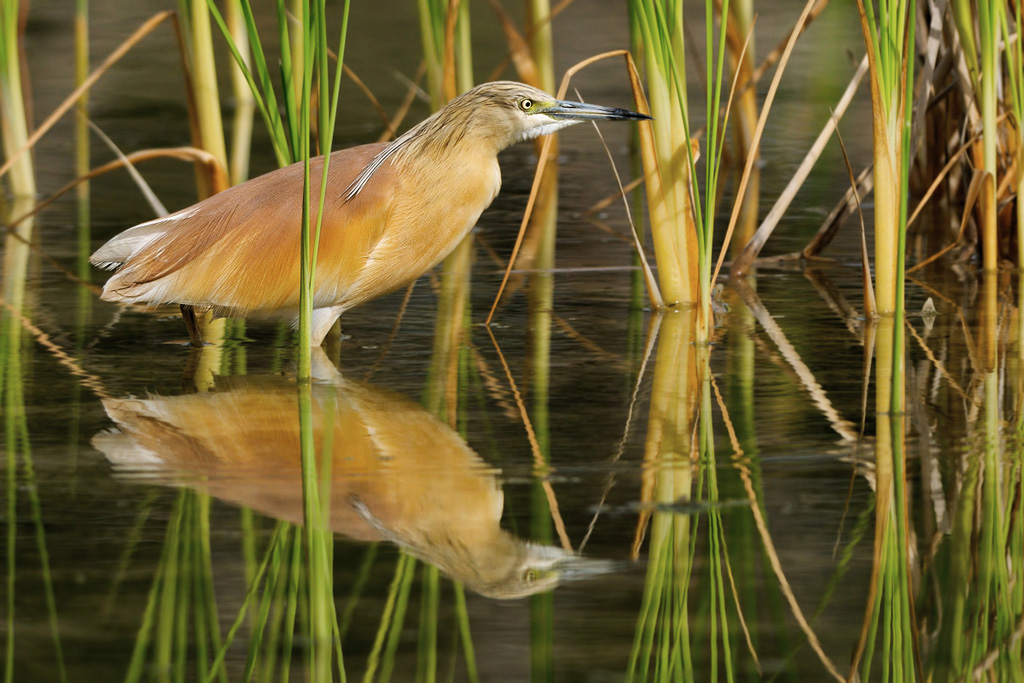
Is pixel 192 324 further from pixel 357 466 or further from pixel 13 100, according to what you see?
pixel 13 100

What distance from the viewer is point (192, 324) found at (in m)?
4.91

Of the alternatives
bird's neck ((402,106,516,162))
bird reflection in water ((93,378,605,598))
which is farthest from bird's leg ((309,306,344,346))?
bird's neck ((402,106,516,162))

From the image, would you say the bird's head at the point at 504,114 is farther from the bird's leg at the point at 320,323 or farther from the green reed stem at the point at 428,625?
the green reed stem at the point at 428,625

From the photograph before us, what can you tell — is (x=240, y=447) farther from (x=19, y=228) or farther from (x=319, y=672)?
(x=19, y=228)

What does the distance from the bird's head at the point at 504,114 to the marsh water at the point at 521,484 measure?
0.74 metres

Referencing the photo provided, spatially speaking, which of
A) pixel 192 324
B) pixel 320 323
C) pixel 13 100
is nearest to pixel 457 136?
pixel 320 323

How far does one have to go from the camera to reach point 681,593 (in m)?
2.84

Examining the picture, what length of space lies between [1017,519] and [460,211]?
2.22m

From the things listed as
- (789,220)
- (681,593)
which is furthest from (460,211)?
(789,220)

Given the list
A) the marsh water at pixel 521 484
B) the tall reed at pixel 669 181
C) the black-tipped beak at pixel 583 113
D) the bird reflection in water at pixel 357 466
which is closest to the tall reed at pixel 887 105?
the marsh water at pixel 521 484

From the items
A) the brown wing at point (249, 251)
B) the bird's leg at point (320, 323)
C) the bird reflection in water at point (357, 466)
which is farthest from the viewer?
→ the bird's leg at point (320, 323)

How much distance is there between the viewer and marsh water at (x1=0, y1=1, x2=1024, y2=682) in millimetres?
2672

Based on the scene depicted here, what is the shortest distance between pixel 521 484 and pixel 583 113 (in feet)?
5.58

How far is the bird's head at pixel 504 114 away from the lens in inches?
188
